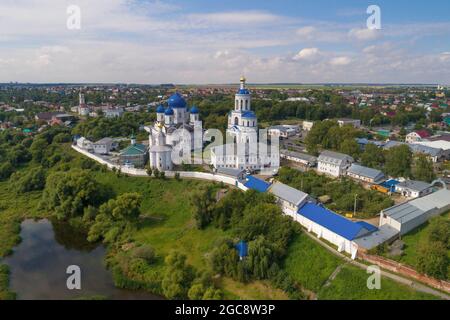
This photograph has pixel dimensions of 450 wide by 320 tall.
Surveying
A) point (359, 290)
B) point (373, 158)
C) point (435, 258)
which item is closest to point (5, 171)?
point (359, 290)

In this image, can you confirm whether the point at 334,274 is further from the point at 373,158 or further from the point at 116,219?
the point at 373,158

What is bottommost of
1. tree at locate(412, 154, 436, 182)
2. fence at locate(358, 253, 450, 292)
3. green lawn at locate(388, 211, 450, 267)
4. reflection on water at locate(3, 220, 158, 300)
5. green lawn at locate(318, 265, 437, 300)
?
reflection on water at locate(3, 220, 158, 300)

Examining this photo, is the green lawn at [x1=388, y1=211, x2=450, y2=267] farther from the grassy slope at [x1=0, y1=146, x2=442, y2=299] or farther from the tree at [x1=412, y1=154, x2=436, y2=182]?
the tree at [x1=412, y1=154, x2=436, y2=182]

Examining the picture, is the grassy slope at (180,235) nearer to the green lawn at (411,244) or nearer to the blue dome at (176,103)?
the green lawn at (411,244)

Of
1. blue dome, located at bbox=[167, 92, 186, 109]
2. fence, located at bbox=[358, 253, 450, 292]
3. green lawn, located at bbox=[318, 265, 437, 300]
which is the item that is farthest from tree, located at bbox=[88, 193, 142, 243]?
blue dome, located at bbox=[167, 92, 186, 109]

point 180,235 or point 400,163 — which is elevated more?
point 400,163

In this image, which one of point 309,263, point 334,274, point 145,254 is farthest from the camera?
point 145,254

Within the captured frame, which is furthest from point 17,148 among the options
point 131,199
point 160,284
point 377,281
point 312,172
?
point 377,281
